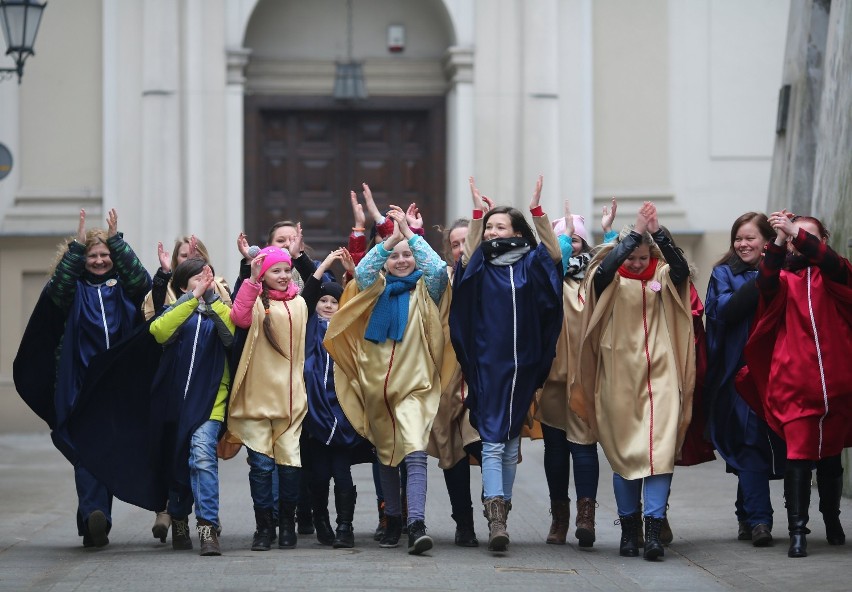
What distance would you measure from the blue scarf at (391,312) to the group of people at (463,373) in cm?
1

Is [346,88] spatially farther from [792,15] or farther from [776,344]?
[776,344]

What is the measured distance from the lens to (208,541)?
927cm

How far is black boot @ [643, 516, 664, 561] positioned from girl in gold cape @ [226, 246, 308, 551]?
2.01m

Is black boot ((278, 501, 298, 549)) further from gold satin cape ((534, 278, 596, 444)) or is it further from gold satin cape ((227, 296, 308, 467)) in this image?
gold satin cape ((534, 278, 596, 444))

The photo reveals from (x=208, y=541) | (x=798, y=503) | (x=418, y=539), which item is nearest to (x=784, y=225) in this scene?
(x=798, y=503)

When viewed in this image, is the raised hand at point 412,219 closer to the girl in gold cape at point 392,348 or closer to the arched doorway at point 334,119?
the girl in gold cape at point 392,348

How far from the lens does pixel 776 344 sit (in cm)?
928

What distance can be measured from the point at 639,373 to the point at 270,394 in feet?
6.89

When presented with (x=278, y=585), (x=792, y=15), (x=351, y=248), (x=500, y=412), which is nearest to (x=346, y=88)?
(x=792, y=15)

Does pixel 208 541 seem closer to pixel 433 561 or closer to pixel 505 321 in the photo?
pixel 433 561

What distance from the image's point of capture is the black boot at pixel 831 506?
31.0 feet

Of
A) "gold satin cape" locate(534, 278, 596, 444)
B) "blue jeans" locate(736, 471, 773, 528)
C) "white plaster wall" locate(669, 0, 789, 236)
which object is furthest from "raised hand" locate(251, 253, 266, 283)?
"white plaster wall" locate(669, 0, 789, 236)

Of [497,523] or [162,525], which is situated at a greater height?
[497,523]

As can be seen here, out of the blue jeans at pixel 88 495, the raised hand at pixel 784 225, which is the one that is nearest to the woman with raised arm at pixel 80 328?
the blue jeans at pixel 88 495
